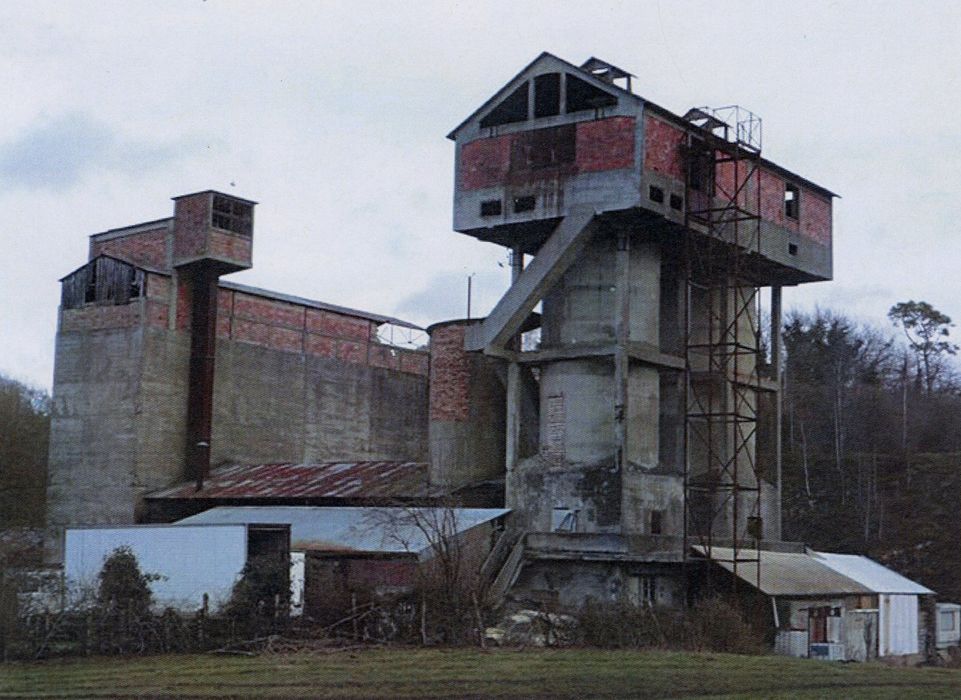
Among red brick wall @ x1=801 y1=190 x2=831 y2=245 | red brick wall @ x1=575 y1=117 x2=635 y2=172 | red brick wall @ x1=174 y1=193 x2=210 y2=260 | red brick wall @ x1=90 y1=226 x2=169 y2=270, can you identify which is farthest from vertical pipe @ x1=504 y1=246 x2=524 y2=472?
red brick wall @ x1=90 y1=226 x2=169 y2=270

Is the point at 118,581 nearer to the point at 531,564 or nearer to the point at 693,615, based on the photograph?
the point at 531,564

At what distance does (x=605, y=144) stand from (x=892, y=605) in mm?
16497

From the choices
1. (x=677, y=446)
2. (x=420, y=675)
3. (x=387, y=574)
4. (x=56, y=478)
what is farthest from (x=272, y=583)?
(x=56, y=478)

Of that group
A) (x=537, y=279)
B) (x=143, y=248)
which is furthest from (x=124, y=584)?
(x=143, y=248)

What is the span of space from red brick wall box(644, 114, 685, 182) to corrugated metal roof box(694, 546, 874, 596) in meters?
10.7

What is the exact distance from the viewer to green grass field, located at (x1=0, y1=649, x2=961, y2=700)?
23.6 m

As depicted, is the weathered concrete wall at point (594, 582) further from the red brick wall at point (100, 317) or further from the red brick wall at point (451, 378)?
the red brick wall at point (100, 317)

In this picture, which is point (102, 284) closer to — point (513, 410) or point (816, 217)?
point (513, 410)

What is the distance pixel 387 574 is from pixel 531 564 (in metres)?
5.86

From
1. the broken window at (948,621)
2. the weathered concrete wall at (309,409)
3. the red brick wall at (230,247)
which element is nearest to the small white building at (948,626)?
the broken window at (948,621)

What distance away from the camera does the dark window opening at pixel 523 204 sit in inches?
1531

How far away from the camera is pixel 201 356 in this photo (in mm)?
47938

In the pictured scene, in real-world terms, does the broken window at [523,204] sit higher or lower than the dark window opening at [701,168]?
lower

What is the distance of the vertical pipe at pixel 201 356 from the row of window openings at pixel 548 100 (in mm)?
12999
